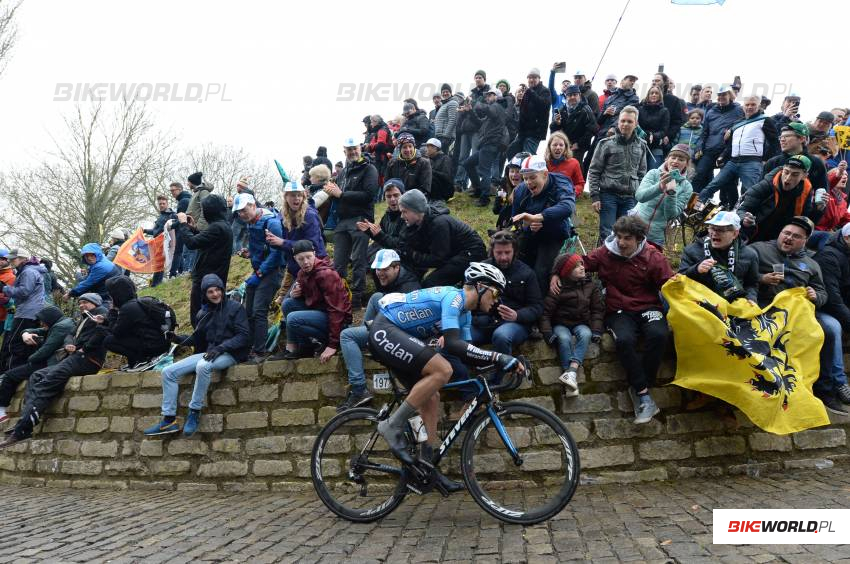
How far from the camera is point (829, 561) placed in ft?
12.0

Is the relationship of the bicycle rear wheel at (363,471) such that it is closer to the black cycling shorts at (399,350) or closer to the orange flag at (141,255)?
the black cycling shorts at (399,350)

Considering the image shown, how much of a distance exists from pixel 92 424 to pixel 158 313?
173 cm

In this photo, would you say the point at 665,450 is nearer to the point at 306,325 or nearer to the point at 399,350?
the point at 399,350

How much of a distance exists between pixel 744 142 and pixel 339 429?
7.46m

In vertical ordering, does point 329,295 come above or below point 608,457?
above

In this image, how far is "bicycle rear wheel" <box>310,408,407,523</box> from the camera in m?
5.11

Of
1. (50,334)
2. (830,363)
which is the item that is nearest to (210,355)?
(50,334)

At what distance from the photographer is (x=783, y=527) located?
419cm

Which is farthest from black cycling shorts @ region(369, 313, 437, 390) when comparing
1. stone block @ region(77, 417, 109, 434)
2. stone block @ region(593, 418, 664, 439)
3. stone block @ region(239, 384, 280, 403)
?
stone block @ region(77, 417, 109, 434)

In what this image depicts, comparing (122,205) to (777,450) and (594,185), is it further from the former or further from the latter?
(777,450)

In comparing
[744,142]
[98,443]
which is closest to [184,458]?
[98,443]

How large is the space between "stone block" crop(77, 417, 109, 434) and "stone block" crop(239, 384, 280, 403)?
7.46ft

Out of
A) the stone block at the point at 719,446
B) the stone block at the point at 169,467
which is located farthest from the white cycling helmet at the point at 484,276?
the stone block at the point at 169,467

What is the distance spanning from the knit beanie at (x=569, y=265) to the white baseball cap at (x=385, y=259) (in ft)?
5.95
